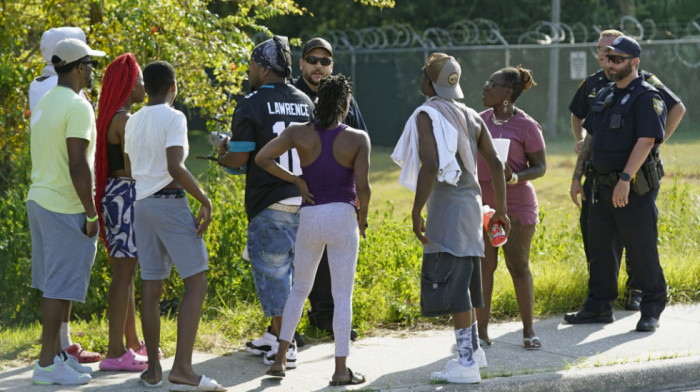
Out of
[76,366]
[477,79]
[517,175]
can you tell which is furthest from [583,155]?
[477,79]

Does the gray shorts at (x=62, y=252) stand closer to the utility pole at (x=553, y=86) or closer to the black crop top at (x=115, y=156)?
the black crop top at (x=115, y=156)

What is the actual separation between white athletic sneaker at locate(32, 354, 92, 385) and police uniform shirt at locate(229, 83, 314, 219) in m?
1.33

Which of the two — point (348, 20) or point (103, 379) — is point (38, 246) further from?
point (348, 20)

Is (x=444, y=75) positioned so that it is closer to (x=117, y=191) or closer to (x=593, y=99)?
(x=117, y=191)

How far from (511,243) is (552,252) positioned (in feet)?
6.91

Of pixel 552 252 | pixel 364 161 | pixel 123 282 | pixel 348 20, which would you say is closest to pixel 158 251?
pixel 123 282

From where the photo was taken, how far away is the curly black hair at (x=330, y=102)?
17.3ft

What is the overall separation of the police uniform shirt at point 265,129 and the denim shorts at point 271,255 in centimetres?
10

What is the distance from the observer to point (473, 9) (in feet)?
91.0

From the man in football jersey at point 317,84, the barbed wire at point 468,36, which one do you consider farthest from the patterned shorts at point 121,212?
the barbed wire at point 468,36

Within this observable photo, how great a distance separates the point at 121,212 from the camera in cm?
565

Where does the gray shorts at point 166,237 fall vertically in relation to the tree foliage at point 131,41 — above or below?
below

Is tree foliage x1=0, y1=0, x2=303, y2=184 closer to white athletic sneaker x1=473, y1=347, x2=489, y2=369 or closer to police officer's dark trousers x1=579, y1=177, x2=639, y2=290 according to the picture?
police officer's dark trousers x1=579, y1=177, x2=639, y2=290

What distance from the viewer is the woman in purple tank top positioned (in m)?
5.29
